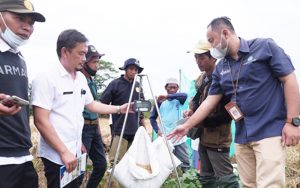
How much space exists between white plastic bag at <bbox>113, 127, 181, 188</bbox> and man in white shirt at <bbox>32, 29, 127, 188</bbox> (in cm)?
85

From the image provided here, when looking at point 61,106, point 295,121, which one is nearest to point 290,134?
point 295,121

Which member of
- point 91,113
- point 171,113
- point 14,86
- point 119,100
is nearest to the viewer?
point 14,86

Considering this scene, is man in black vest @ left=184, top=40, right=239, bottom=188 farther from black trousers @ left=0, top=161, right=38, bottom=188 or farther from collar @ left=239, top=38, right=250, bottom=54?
black trousers @ left=0, top=161, right=38, bottom=188

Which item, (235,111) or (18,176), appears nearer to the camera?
(18,176)

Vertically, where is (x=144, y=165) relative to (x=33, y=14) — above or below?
below

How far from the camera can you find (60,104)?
8.95 feet

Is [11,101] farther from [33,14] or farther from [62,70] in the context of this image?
[62,70]

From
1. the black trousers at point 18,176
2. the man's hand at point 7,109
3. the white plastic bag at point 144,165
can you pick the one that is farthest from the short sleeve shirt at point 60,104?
the white plastic bag at point 144,165

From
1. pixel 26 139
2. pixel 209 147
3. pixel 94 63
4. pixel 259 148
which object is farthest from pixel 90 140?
pixel 259 148

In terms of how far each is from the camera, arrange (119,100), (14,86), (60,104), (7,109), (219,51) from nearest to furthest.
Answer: (7,109)
(14,86)
(60,104)
(219,51)
(119,100)

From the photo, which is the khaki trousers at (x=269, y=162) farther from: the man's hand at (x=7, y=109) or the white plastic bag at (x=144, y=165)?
the man's hand at (x=7, y=109)

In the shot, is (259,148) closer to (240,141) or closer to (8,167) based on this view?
(240,141)

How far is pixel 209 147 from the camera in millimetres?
3543

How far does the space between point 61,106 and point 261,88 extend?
163 centimetres
